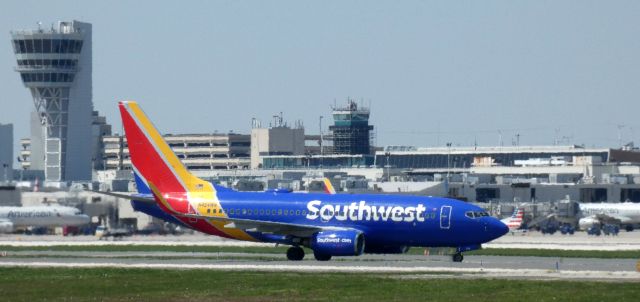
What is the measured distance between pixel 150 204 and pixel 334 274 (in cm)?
2308

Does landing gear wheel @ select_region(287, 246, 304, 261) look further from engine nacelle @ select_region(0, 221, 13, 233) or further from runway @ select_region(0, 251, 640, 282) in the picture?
engine nacelle @ select_region(0, 221, 13, 233)

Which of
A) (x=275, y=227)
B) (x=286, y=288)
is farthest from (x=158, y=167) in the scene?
(x=286, y=288)

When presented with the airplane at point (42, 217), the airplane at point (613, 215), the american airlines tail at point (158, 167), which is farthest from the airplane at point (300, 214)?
the airplane at point (613, 215)

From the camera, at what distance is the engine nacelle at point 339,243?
3187 inches

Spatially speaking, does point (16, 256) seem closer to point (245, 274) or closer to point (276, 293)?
point (245, 274)

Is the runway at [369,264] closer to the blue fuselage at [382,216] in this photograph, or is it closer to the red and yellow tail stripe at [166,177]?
the blue fuselage at [382,216]

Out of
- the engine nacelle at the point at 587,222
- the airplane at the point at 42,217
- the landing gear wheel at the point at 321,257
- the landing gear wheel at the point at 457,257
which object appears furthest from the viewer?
the engine nacelle at the point at 587,222

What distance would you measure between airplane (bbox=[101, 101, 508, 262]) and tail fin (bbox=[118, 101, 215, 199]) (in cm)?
6

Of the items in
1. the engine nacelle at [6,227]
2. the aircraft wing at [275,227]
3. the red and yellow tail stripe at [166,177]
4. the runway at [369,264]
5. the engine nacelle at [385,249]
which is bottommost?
the engine nacelle at [6,227]

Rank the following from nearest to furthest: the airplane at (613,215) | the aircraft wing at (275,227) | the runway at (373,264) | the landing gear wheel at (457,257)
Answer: the runway at (373,264) < the landing gear wheel at (457,257) < the aircraft wing at (275,227) < the airplane at (613,215)

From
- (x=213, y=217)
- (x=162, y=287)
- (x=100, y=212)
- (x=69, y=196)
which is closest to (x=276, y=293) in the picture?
(x=162, y=287)

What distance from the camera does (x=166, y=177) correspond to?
287 ft

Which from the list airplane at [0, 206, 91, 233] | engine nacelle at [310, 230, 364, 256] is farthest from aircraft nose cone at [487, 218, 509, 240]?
airplane at [0, 206, 91, 233]

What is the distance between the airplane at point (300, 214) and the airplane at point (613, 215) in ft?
305
